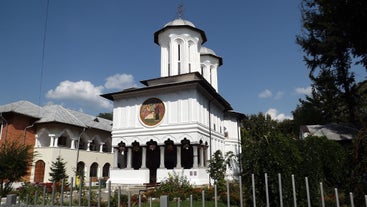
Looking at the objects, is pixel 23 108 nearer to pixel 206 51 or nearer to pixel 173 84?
pixel 173 84

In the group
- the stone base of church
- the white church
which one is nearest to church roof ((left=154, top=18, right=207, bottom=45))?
the white church

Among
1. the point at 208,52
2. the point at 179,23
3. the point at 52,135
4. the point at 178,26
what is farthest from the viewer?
the point at 208,52

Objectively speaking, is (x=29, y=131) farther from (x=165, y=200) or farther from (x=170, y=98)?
(x=165, y=200)

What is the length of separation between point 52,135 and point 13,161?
1844 cm

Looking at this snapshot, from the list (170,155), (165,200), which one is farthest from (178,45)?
(165,200)

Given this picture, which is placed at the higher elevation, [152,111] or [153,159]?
[152,111]

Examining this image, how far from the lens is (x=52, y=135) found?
88.2ft

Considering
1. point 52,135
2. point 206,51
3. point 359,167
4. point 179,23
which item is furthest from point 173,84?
point 359,167

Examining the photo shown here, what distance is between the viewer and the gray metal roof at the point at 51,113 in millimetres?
26408

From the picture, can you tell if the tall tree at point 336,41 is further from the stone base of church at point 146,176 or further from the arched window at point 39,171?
the arched window at point 39,171

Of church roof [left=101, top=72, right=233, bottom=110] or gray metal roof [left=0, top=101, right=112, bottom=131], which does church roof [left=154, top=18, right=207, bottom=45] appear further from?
gray metal roof [left=0, top=101, right=112, bottom=131]

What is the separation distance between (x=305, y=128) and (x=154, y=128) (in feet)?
51.2

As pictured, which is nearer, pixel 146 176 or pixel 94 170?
pixel 146 176

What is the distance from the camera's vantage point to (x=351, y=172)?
5.92 meters
